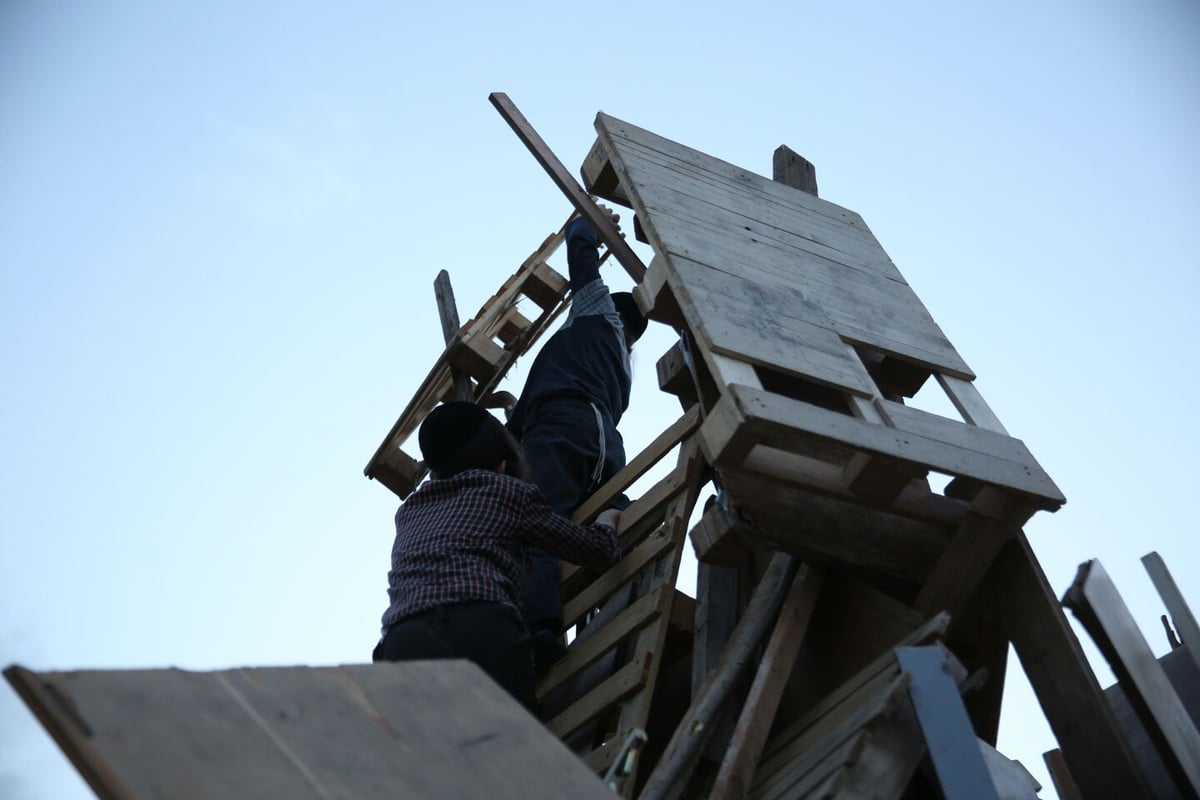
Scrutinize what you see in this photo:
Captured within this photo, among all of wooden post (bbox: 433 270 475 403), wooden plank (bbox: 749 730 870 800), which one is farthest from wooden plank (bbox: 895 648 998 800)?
wooden post (bbox: 433 270 475 403)

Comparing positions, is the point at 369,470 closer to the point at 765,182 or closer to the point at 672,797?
the point at 765,182

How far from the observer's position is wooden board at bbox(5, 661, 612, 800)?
188cm

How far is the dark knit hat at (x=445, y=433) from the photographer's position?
5.36m

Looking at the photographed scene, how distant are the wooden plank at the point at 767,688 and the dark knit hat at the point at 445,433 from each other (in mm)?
1541

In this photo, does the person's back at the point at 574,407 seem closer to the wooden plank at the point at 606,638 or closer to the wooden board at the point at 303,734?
the wooden plank at the point at 606,638

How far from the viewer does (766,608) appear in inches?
187

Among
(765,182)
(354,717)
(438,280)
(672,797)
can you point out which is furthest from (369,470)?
(354,717)

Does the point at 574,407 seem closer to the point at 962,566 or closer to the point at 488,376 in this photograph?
the point at 488,376

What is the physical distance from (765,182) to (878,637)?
2.62 meters

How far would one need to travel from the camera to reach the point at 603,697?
4992 millimetres

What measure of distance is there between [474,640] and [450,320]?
12.5ft

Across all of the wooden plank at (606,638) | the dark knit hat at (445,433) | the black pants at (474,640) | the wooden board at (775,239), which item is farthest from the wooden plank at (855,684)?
the dark knit hat at (445,433)

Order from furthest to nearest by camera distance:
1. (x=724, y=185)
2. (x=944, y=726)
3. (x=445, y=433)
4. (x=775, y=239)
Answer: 1. (x=724, y=185)
2. (x=775, y=239)
3. (x=445, y=433)
4. (x=944, y=726)

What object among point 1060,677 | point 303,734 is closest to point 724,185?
point 1060,677
